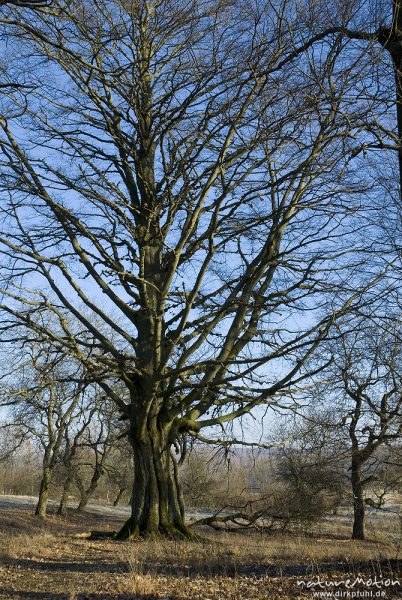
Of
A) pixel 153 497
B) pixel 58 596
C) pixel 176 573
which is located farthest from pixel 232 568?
pixel 153 497

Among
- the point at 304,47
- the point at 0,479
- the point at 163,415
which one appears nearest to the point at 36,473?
the point at 0,479

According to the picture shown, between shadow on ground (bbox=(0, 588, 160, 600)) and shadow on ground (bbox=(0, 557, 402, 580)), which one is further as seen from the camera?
shadow on ground (bbox=(0, 557, 402, 580))

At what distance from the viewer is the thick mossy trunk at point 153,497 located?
429 inches

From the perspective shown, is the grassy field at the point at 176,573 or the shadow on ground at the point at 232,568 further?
the shadow on ground at the point at 232,568

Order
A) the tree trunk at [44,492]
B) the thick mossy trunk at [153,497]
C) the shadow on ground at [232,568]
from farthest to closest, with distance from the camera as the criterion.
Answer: the tree trunk at [44,492] < the thick mossy trunk at [153,497] < the shadow on ground at [232,568]

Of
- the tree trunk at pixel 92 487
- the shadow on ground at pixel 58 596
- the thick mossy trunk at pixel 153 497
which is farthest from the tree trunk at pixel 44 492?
the shadow on ground at pixel 58 596

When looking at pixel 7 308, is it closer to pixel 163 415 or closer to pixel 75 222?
pixel 75 222

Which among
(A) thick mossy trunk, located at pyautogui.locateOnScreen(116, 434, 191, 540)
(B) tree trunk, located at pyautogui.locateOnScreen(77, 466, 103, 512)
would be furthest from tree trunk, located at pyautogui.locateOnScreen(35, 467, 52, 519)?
(A) thick mossy trunk, located at pyautogui.locateOnScreen(116, 434, 191, 540)

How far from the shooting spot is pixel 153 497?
11086mm

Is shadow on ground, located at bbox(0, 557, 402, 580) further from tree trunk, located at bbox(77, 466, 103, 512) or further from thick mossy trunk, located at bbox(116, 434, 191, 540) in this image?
tree trunk, located at bbox(77, 466, 103, 512)

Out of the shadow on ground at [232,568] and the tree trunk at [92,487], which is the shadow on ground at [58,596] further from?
the tree trunk at [92,487]

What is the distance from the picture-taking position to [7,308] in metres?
9.88

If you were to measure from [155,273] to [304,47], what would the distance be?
17.2 feet

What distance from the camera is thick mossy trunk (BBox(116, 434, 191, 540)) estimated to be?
10.9 metres
